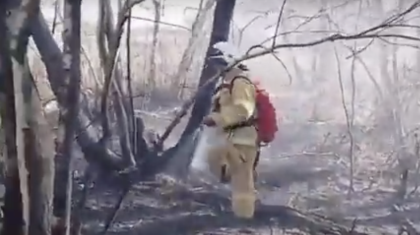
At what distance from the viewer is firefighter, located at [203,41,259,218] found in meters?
1.79

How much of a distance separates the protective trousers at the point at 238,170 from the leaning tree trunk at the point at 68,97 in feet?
1.07

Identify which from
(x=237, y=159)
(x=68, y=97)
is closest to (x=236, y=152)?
(x=237, y=159)

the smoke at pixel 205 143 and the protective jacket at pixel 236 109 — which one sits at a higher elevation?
the protective jacket at pixel 236 109

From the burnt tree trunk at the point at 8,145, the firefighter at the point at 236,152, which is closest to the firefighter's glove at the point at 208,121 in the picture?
the firefighter at the point at 236,152

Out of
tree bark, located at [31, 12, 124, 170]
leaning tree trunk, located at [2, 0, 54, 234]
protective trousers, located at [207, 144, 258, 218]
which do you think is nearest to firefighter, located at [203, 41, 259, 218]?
protective trousers, located at [207, 144, 258, 218]

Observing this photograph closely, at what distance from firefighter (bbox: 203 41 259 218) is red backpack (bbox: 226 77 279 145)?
0.01 meters

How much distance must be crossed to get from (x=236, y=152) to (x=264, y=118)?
0.10 m

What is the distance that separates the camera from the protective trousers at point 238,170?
5.92 feet

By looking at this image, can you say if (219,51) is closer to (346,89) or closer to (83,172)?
(346,89)

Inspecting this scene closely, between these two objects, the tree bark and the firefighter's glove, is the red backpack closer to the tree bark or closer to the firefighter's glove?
the firefighter's glove

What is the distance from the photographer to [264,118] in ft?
5.92

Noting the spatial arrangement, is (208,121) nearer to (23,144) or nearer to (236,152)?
(236,152)

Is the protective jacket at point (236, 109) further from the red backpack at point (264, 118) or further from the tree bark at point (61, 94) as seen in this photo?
the tree bark at point (61, 94)

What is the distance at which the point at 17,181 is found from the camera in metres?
1.79
